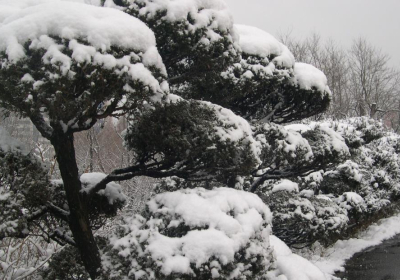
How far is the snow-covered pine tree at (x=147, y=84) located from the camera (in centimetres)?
246

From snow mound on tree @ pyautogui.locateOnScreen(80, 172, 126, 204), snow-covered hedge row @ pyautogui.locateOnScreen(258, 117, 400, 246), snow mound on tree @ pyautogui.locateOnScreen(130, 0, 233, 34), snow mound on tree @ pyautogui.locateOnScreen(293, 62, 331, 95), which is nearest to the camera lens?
snow mound on tree @ pyautogui.locateOnScreen(130, 0, 233, 34)

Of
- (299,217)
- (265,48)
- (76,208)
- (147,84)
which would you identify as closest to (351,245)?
(299,217)

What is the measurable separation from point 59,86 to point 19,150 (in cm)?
114

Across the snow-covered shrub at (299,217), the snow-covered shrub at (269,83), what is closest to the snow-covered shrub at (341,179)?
Answer: the snow-covered shrub at (299,217)

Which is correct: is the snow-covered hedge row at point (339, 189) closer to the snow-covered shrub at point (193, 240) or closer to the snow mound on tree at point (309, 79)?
the snow mound on tree at point (309, 79)

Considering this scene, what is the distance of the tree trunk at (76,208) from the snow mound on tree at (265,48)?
8.57 feet

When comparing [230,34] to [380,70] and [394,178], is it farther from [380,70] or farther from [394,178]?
[380,70]

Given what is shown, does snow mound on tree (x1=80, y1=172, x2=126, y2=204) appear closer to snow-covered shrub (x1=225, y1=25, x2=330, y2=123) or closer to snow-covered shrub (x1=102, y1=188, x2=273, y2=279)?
snow-covered shrub (x1=102, y1=188, x2=273, y2=279)

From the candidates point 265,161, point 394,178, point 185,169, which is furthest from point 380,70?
point 185,169

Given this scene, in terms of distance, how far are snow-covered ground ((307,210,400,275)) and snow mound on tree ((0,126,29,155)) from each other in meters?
5.77

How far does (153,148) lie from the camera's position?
3.42 meters

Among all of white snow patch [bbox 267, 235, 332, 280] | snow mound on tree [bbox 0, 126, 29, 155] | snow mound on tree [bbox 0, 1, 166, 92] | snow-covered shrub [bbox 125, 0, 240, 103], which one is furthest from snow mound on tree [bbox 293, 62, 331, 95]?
snow mound on tree [bbox 0, 126, 29, 155]

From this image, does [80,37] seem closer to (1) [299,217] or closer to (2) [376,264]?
(1) [299,217]

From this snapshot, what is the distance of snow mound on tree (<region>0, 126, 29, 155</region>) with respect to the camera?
310 cm
